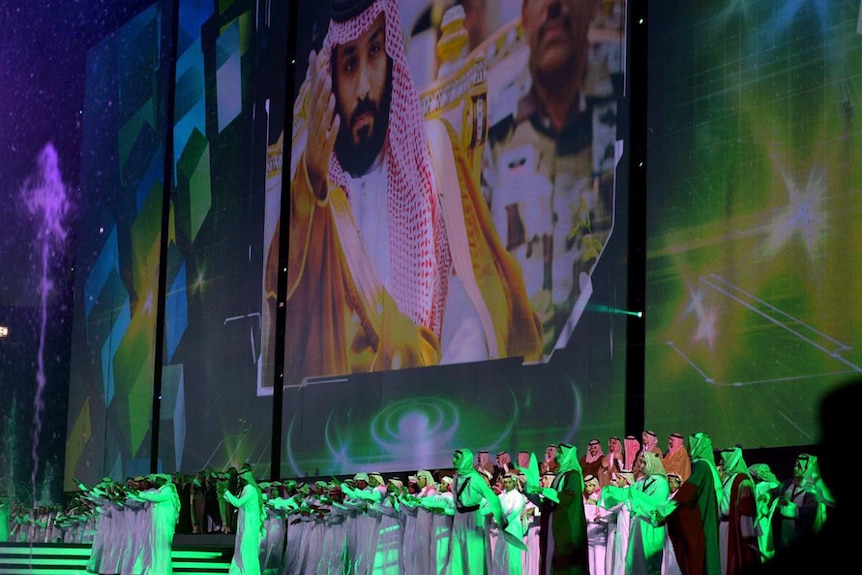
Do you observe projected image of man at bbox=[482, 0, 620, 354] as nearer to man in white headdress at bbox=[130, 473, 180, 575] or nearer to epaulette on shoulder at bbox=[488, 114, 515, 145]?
epaulette on shoulder at bbox=[488, 114, 515, 145]

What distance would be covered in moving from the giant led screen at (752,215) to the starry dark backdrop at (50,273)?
1822 cm

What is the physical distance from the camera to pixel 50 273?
3042 cm

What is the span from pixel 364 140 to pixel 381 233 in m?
1.60

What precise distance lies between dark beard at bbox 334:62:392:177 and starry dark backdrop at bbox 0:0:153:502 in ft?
35.1

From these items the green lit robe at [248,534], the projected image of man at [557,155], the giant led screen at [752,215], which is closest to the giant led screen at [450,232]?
the projected image of man at [557,155]

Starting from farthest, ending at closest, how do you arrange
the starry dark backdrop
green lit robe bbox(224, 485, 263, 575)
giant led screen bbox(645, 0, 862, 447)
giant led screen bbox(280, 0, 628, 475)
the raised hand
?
the starry dark backdrop
the raised hand
giant led screen bbox(280, 0, 628, 475)
green lit robe bbox(224, 485, 263, 575)
giant led screen bbox(645, 0, 862, 447)

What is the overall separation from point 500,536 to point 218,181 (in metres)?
13.7

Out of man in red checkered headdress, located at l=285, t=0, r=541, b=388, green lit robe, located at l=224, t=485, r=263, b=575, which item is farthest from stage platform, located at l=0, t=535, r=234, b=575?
man in red checkered headdress, located at l=285, t=0, r=541, b=388

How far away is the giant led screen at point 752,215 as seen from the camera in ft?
36.4

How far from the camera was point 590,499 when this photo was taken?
35.8 feet

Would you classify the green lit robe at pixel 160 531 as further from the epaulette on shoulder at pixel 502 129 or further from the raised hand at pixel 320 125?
the raised hand at pixel 320 125

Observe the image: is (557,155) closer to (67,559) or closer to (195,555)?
(195,555)

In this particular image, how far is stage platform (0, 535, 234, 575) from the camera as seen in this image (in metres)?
16.2

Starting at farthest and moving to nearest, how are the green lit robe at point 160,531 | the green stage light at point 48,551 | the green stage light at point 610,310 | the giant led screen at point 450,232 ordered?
the green stage light at point 48,551, the green lit robe at point 160,531, the giant led screen at point 450,232, the green stage light at point 610,310
